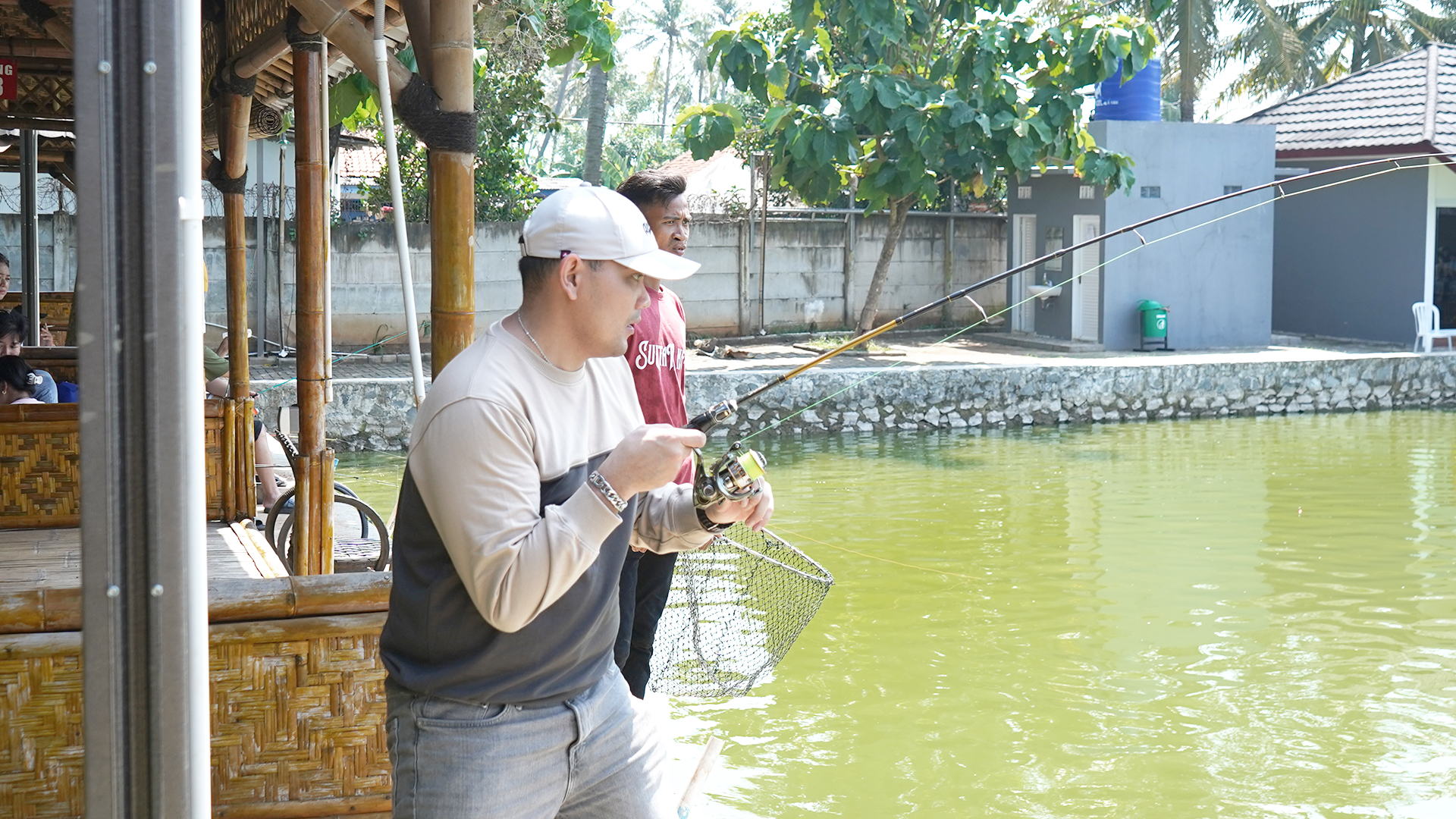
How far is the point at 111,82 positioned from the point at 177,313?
0.82 ft

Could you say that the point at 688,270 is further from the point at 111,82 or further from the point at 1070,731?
the point at 1070,731

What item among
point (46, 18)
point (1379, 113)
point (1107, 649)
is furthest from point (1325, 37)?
point (46, 18)

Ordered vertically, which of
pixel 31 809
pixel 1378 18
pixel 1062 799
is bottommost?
pixel 1062 799

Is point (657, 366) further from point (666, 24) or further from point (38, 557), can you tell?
point (666, 24)

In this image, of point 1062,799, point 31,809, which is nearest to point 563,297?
point 31,809

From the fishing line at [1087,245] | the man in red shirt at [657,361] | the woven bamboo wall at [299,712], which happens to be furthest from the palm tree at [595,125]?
the woven bamboo wall at [299,712]

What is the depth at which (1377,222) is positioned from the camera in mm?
17656

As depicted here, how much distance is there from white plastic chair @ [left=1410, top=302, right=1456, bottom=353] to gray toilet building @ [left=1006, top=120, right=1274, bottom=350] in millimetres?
1783

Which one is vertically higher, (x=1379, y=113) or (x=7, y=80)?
(x=1379, y=113)

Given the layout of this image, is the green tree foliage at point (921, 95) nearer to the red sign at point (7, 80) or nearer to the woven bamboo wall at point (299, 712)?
the red sign at point (7, 80)

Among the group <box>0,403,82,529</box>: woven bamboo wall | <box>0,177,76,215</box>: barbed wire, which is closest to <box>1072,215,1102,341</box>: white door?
<box>0,177,76,215</box>: barbed wire

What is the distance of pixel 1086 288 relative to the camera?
1736 centimetres

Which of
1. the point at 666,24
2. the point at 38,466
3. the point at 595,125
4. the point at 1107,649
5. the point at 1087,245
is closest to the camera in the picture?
the point at 1087,245

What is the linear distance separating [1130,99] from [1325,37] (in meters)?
12.2
